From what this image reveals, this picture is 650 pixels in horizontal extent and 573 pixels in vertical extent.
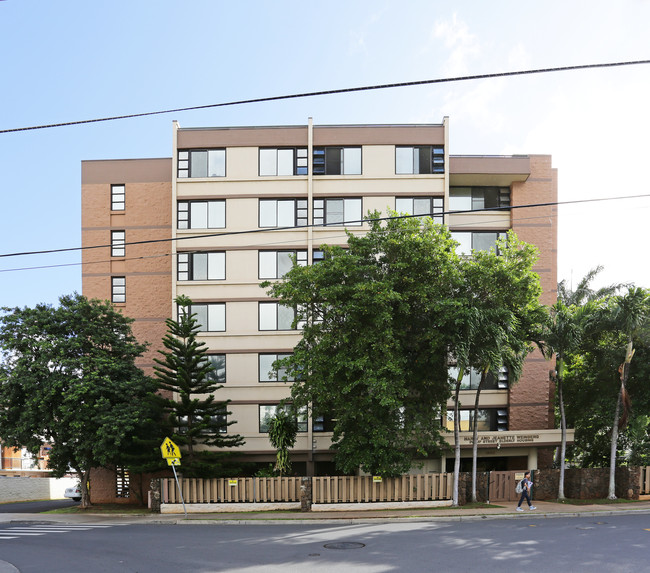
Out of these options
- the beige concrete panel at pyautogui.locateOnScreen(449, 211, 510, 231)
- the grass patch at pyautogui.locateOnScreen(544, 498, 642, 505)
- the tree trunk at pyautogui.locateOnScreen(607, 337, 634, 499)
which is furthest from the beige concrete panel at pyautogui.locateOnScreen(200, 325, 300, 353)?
the tree trunk at pyautogui.locateOnScreen(607, 337, 634, 499)

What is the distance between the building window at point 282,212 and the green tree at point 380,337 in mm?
7643

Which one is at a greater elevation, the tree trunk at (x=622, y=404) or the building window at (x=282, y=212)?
the building window at (x=282, y=212)

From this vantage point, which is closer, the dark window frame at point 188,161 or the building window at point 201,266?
the building window at point 201,266

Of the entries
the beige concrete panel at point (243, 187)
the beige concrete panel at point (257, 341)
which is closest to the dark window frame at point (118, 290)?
the beige concrete panel at point (257, 341)

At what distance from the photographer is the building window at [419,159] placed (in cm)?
3053

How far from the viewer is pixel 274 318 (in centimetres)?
3034

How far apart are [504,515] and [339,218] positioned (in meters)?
16.1

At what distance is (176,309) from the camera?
2984 cm

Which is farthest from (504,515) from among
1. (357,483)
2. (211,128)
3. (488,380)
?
(211,128)

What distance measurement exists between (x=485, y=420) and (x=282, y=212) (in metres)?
14.9

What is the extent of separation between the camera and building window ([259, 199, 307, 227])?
3048cm

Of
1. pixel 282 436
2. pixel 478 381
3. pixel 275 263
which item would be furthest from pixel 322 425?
pixel 275 263

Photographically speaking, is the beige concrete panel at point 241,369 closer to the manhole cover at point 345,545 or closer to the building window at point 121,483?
the building window at point 121,483

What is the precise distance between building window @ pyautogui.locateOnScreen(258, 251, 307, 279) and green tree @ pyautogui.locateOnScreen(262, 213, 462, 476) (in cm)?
718
